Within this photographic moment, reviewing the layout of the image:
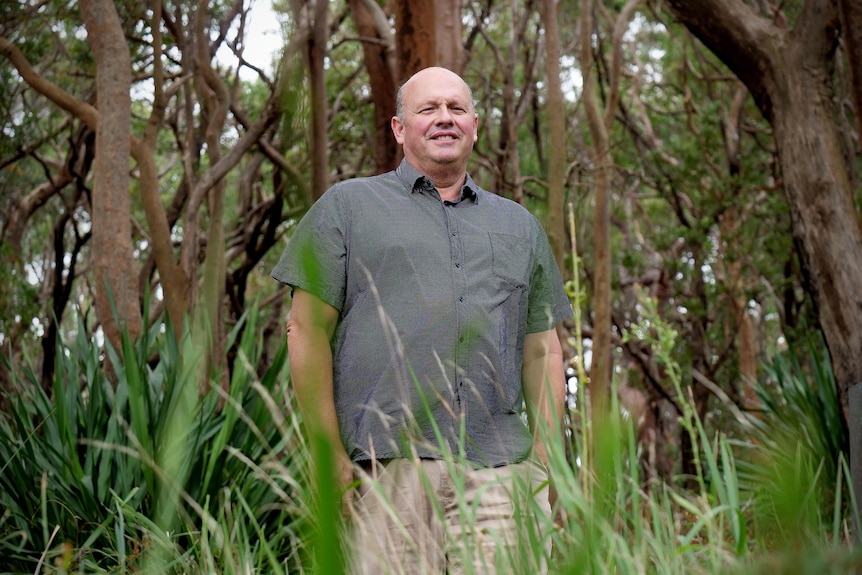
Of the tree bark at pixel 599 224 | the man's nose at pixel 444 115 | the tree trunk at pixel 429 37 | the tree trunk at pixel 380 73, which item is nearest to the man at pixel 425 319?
the man's nose at pixel 444 115

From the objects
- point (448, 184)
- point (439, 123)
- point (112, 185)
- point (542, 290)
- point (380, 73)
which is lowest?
point (542, 290)

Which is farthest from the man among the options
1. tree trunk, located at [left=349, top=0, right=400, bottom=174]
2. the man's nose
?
tree trunk, located at [left=349, top=0, right=400, bottom=174]

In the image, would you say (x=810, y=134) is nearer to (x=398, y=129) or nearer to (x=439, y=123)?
(x=398, y=129)

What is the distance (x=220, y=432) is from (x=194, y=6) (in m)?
7.81

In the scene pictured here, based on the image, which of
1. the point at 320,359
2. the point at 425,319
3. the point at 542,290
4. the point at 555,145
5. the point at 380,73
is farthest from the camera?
the point at 555,145

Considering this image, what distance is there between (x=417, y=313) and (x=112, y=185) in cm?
400

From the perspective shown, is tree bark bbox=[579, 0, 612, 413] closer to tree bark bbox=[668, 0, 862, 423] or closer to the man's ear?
tree bark bbox=[668, 0, 862, 423]

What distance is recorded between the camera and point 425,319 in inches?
112

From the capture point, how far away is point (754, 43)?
6.62m

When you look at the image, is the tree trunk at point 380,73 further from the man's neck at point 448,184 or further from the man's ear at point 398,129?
the man's neck at point 448,184

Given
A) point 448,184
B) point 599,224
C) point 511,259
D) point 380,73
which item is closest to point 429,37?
point 380,73

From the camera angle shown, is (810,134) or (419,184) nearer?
(419,184)

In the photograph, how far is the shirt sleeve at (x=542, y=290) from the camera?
314 cm

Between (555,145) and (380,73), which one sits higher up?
(380,73)
